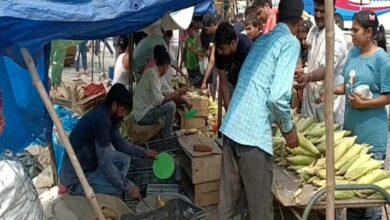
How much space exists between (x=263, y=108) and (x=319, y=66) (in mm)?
1524

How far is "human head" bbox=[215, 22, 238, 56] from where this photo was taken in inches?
217

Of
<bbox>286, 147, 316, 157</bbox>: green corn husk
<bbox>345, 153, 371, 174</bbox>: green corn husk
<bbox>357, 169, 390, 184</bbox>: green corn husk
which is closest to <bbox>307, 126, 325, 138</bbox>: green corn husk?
<bbox>286, 147, 316, 157</bbox>: green corn husk

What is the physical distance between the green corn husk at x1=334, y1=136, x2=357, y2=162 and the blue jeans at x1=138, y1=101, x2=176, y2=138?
11.9ft

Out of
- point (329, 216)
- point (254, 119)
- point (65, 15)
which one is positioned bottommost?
point (329, 216)

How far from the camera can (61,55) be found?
34.1 ft

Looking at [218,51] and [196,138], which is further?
[196,138]

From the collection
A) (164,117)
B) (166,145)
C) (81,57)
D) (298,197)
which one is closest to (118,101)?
(166,145)

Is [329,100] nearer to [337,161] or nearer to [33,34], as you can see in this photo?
[337,161]

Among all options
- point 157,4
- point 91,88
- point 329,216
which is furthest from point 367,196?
point 91,88

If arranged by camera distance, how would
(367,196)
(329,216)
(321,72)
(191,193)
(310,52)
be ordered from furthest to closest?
(191,193) → (310,52) → (321,72) → (367,196) → (329,216)

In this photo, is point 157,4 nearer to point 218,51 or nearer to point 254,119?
point 254,119

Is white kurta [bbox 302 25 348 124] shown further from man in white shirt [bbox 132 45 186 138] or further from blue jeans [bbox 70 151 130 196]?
man in white shirt [bbox 132 45 186 138]

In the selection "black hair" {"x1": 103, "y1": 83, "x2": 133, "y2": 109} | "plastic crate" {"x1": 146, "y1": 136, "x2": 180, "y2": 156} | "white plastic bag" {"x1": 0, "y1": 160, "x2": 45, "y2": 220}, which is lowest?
"plastic crate" {"x1": 146, "y1": 136, "x2": 180, "y2": 156}

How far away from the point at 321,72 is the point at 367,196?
1452mm
